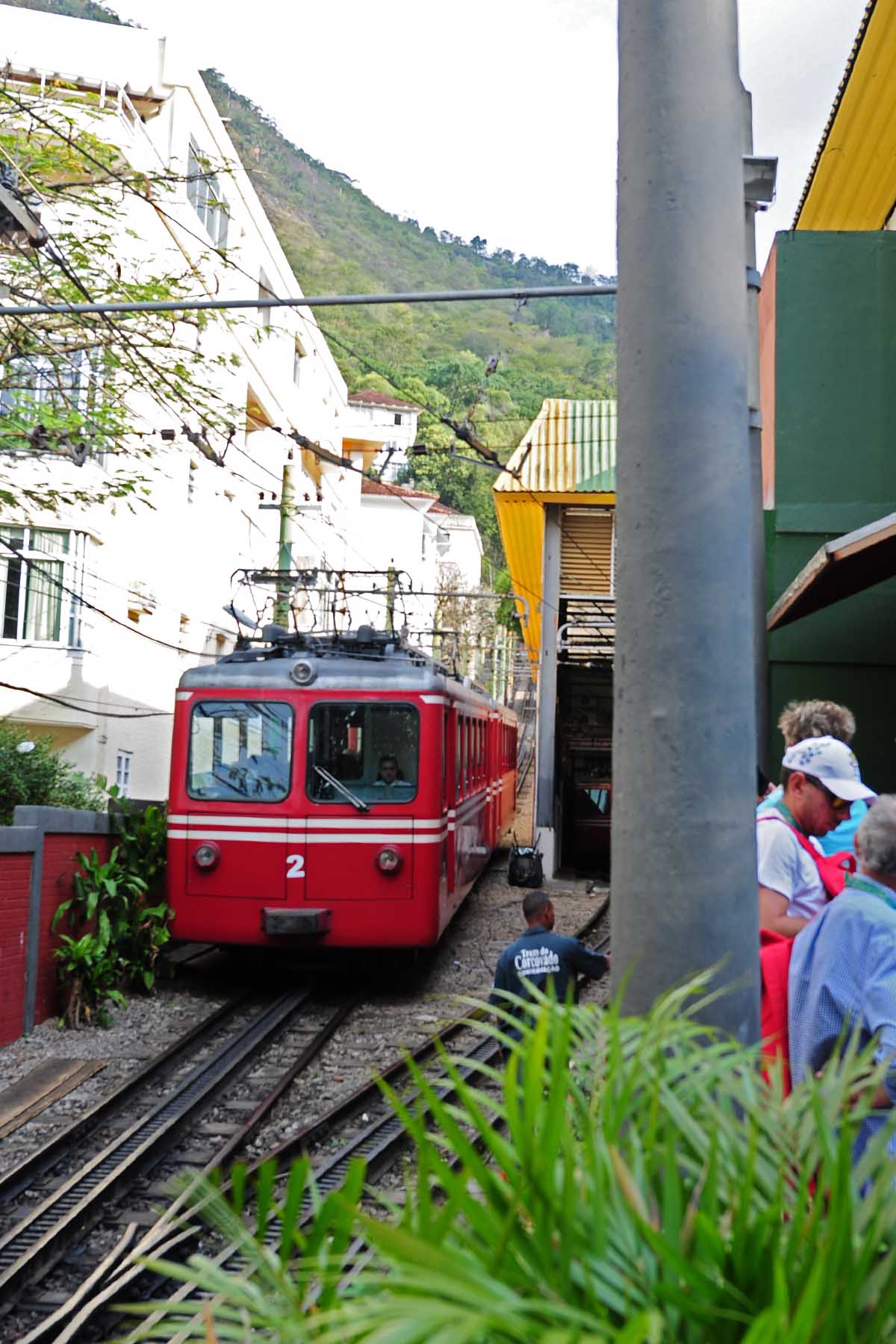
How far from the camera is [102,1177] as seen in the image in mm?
6562

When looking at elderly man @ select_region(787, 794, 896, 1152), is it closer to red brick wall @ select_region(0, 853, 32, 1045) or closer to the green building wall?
red brick wall @ select_region(0, 853, 32, 1045)

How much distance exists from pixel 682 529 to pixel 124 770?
74.1 ft

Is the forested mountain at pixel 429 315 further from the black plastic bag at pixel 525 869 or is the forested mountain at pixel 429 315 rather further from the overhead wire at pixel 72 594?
the black plastic bag at pixel 525 869

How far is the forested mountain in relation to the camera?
7950 cm

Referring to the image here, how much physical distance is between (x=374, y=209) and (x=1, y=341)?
138105 millimetres

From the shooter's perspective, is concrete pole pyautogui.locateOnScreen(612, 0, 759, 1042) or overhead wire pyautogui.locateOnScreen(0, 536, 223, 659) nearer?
concrete pole pyautogui.locateOnScreen(612, 0, 759, 1042)

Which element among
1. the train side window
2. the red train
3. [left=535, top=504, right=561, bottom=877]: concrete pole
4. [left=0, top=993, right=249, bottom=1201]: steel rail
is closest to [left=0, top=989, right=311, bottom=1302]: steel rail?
[left=0, top=993, right=249, bottom=1201]: steel rail

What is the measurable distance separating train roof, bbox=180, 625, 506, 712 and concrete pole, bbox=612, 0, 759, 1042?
8.24 m

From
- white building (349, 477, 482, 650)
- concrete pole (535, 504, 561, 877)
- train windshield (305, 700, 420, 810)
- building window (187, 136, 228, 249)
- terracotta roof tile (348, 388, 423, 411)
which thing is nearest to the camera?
train windshield (305, 700, 420, 810)

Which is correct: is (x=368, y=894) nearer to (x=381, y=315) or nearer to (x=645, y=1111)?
(x=645, y=1111)

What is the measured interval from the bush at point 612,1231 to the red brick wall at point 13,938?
315 inches

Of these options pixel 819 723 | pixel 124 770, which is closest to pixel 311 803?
pixel 819 723

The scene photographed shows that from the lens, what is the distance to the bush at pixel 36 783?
11.9 meters

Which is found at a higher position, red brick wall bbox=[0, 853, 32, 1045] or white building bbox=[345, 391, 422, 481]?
white building bbox=[345, 391, 422, 481]
